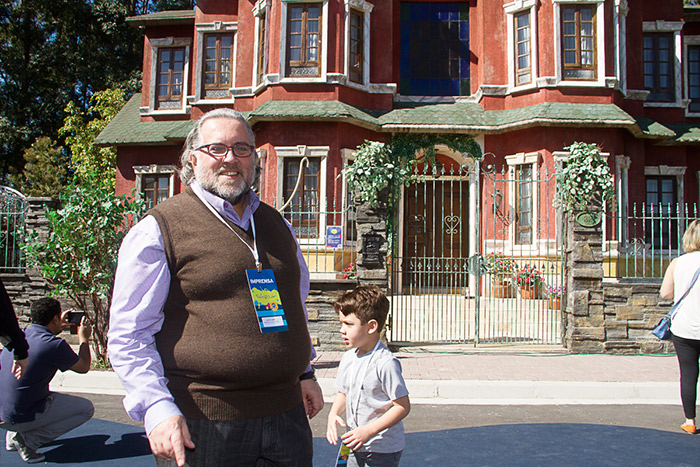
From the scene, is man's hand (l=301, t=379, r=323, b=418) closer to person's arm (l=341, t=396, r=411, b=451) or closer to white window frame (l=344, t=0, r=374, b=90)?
person's arm (l=341, t=396, r=411, b=451)

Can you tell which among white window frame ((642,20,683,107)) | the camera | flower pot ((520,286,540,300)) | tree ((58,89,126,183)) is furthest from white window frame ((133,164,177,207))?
white window frame ((642,20,683,107))

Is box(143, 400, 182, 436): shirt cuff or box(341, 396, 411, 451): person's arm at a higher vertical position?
box(143, 400, 182, 436): shirt cuff

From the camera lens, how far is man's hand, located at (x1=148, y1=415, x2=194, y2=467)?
1.87 m

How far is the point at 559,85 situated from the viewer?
14820 mm

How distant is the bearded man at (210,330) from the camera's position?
1970 millimetres

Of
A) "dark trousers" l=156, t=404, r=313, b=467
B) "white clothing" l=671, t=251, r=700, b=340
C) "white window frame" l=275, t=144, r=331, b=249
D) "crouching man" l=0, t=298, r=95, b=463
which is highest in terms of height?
"white window frame" l=275, t=144, r=331, b=249

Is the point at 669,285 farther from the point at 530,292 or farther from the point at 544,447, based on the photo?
the point at 530,292

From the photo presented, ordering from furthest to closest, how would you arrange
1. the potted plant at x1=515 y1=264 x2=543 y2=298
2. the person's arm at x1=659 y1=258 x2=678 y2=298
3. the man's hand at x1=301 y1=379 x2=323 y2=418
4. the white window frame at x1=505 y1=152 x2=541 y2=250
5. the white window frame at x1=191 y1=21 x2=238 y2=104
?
the white window frame at x1=191 y1=21 x2=238 y2=104 < the white window frame at x1=505 y1=152 x2=541 y2=250 < the potted plant at x1=515 y1=264 x2=543 y2=298 < the person's arm at x1=659 y1=258 x2=678 y2=298 < the man's hand at x1=301 y1=379 x2=323 y2=418

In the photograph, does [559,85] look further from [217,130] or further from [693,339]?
[217,130]

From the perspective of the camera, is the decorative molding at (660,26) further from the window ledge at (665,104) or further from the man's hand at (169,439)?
the man's hand at (169,439)

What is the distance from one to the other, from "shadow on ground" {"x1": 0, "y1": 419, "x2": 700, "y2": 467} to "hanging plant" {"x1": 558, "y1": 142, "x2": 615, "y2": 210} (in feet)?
15.0

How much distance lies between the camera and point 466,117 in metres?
15.3

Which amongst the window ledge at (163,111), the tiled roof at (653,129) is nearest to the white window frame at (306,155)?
the window ledge at (163,111)

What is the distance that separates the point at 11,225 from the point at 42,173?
13829mm
